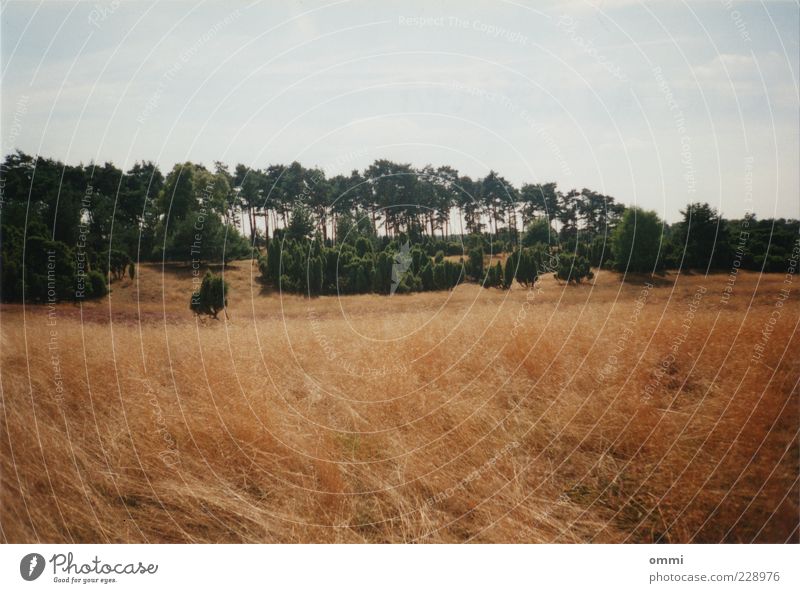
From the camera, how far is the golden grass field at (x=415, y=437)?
5.68 meters

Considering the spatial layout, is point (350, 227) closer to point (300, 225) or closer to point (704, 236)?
point (300, 225)

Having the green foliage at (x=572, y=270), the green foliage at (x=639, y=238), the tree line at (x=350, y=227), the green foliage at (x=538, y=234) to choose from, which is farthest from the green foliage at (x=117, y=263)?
the green foliage at (x=639, y=238)

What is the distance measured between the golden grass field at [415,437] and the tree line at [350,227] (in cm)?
436

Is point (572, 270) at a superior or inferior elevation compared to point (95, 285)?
superior

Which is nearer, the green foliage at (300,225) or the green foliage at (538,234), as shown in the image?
the green foliage at (538,234)

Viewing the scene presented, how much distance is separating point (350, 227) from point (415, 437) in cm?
1115

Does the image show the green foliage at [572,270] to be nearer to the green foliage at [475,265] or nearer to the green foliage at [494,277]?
the green foliage at [494,277]

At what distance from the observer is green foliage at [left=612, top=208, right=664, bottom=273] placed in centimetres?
1506

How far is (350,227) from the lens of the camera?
16.8 m

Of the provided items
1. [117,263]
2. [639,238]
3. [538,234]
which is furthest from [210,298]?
[639,238]

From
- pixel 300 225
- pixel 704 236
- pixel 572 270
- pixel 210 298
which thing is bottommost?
pixel 210 298

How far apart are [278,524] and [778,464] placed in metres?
6.04
